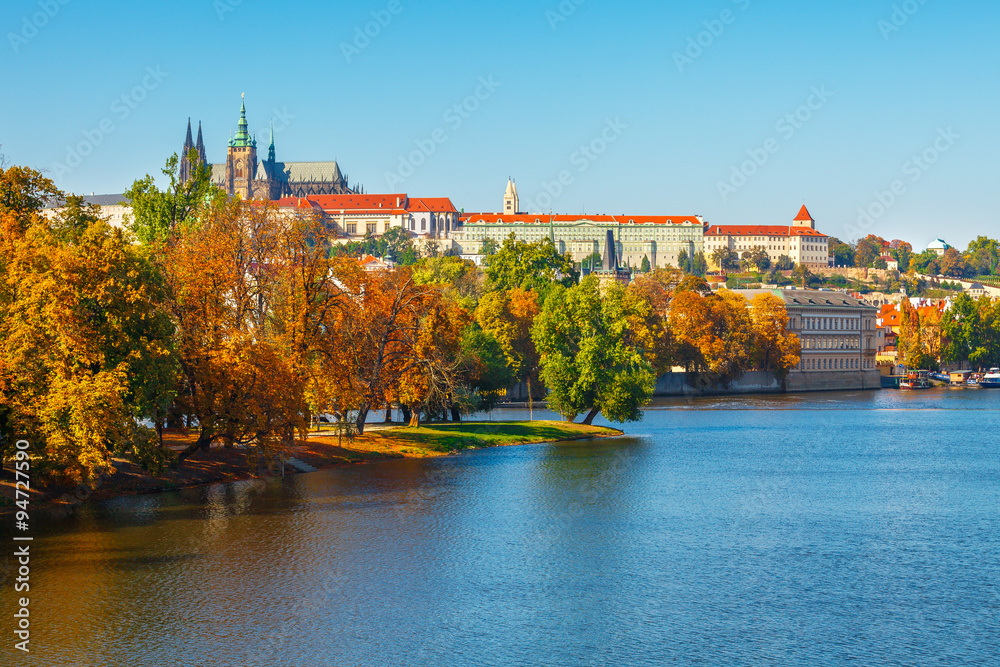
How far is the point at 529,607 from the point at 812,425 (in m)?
62.2

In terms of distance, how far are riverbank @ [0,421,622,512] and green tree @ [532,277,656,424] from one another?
221 cm

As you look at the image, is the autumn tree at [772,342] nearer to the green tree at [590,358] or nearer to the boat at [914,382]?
the boat at [914,382]

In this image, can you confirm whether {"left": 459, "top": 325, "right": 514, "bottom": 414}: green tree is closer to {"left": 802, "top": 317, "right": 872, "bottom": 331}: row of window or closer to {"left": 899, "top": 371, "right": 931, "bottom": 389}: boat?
{"left": 802, "top": 317, "right": 872, "bottom": 331}: row of window

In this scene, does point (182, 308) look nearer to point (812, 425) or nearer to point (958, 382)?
point (812, 425)

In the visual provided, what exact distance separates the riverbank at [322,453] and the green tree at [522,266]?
207 feet

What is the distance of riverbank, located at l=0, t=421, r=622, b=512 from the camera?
43781 mm

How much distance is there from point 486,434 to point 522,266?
7377cm

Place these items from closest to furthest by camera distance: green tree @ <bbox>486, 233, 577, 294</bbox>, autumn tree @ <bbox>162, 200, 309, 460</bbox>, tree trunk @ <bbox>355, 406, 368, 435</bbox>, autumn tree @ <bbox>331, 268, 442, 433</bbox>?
autumn tree @ <bbox>162, 200, 309, 460</bbox> → autumn tree @ <bbox>331, 268, 442, 433</bbox> → tree trunk @ <bbox>355, 406, 368, 435</bbox> → green tree @ <bbox>486, 233, 577, 294</bbox>

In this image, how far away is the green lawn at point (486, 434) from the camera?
63.5 metres

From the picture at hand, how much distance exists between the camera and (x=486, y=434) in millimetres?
68438

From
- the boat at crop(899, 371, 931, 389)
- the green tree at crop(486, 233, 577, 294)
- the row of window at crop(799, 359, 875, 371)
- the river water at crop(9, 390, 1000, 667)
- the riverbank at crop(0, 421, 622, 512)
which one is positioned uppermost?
the green tree at crop(486, 233, 577, 294)

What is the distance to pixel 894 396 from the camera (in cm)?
13788

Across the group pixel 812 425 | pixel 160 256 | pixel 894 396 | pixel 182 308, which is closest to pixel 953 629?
pixel 182 308

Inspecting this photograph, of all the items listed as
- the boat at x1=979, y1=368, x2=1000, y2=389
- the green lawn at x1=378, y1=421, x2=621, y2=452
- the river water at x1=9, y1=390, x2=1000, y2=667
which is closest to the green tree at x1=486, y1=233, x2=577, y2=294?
the green lawn at x1=378, y1=421, x2=621, y2=452
